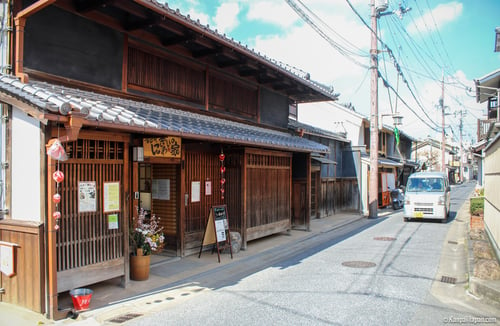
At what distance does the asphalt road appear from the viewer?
5434 mm

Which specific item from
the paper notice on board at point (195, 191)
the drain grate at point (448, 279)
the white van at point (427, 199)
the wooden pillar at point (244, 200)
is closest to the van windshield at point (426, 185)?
the white van at point (427, 199)

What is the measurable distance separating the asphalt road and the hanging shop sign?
9.18 feet

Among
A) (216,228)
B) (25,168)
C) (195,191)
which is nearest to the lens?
(25,168)

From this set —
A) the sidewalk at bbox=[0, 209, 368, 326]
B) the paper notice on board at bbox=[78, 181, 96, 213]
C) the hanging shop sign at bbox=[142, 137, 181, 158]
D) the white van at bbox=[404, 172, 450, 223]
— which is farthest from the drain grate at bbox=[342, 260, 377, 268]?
the white van at bbox=[404, 172, 450, 223]

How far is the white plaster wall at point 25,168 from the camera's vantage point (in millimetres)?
5516

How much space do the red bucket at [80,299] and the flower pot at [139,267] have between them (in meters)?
1.58

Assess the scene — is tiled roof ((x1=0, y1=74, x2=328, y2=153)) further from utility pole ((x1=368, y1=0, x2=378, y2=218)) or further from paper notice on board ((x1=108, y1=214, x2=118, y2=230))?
utility pole ((x1=368, y1=0, x2=378, y2=218))

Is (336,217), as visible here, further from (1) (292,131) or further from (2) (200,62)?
(2) (200,62)

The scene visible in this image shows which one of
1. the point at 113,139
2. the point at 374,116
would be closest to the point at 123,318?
the point at 113,139

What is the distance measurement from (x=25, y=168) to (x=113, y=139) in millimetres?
1453

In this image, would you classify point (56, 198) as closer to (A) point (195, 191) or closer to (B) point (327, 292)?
(A) point (195, 191)

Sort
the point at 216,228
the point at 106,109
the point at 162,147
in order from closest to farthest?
the point at 106,109 → the point at 162,147 → the point at 216,228

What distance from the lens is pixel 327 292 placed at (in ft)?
21.8

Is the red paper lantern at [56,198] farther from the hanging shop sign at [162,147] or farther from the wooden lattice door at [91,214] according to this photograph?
the hanging shop sign at [162,147]
